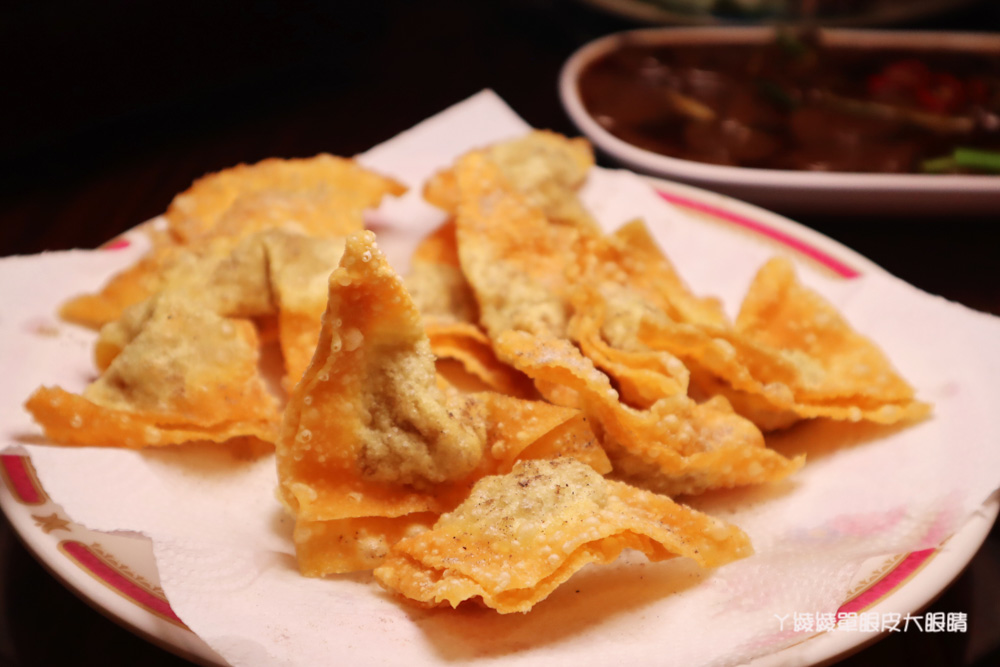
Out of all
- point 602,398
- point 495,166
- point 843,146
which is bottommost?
point 843,146

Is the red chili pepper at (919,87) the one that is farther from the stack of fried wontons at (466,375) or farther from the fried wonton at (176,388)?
the fried wonton at (176,388)

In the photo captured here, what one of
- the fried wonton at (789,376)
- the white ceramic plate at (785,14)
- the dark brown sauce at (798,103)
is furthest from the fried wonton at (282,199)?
the white ceramic plate at (785,14)

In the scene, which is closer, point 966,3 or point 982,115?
point 982,115

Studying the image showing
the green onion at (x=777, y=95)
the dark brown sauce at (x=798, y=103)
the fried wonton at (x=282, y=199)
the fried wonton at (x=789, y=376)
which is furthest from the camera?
the green onion at (x=777, y=95)

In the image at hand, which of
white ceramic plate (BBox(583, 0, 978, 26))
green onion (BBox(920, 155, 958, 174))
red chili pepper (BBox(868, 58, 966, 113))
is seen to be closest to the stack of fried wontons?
green onion (BBox(920, 155, 958, 174))

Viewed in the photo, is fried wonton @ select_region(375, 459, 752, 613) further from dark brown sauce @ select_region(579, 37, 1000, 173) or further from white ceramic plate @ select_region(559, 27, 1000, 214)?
dark brown sauce @ select_region(579, 37, 1000, 173)

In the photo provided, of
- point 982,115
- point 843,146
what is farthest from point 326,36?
point 982,115

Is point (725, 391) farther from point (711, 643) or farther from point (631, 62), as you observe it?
point (631, 62)
